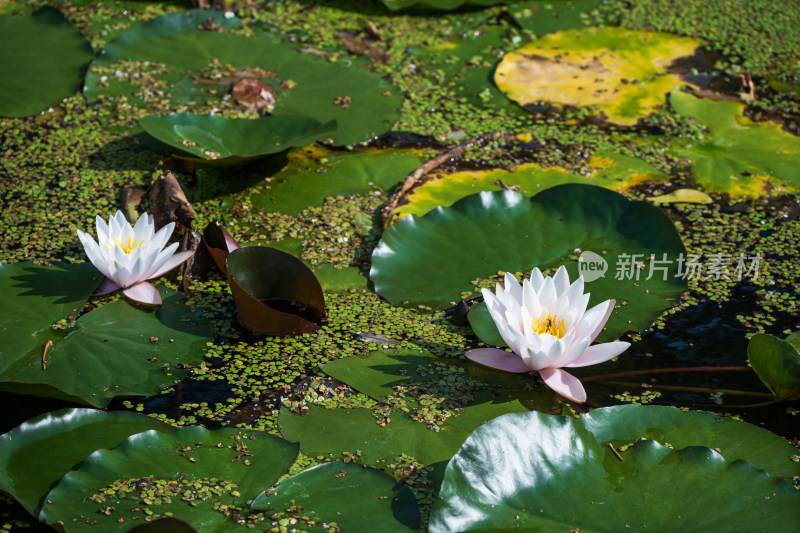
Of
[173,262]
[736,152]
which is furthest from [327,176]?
[736,152]

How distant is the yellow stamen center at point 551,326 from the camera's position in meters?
2.26

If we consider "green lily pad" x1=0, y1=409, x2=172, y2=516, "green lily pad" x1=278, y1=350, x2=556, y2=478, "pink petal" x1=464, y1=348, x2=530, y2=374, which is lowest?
"green lily pad" x1=278, y1=350, x2=556, y2=478

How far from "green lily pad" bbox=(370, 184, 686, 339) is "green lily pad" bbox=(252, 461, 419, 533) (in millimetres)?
851

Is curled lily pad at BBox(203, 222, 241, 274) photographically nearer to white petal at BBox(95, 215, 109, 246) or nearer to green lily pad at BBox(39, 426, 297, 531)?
white petal at BBox(95, 215, 109, 246)

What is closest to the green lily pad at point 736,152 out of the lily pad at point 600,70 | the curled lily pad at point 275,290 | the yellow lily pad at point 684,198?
the yellow lily pad at point 684,198

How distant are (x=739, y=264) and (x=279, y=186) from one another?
1.89 meters

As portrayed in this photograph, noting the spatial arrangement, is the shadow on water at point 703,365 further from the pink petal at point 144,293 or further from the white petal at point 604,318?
the pink petal at point 144,293

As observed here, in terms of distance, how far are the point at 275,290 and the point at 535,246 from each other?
96 cm

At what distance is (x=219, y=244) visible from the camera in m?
2.75

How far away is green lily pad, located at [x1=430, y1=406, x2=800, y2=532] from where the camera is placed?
1743 millimetres

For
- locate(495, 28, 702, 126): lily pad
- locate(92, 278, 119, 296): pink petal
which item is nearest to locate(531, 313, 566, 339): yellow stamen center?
locate(92, 278, 119, 296): pink petal

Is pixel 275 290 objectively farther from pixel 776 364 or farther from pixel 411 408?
pixel 776 364

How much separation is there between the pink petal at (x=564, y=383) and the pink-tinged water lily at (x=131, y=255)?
1327 mm

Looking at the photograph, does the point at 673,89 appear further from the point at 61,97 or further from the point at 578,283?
the point at 61,97
